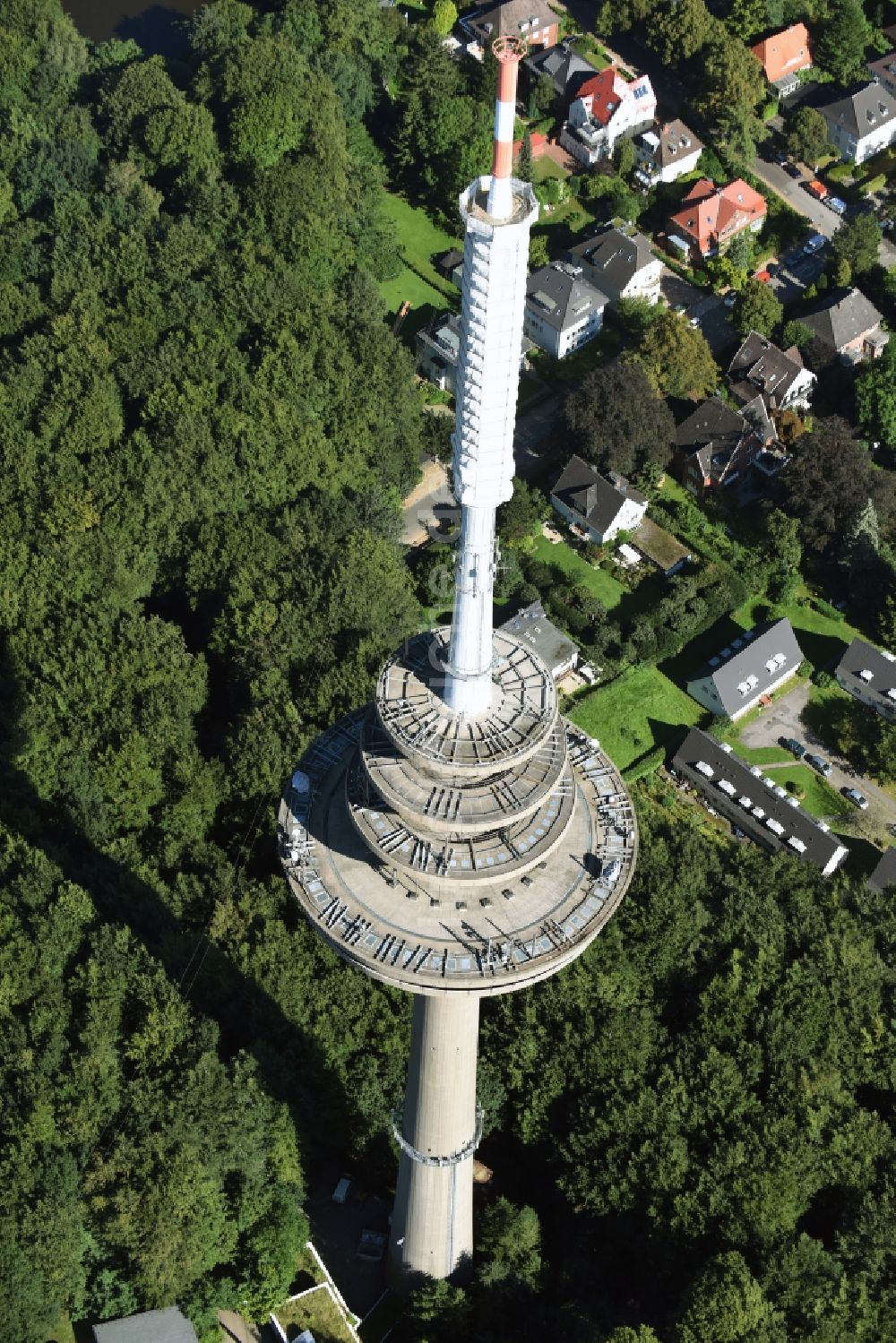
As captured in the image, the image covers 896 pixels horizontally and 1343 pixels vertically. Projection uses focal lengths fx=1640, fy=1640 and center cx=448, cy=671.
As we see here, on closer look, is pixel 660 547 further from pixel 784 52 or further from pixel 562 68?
pixel 784 52

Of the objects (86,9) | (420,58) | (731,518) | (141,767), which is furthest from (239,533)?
(86,9)

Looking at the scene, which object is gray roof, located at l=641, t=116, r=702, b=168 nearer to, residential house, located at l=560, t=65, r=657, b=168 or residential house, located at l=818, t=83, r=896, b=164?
residential house, located at l=560, t=65, r=657, b=168

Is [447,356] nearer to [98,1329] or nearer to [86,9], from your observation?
[86,9]

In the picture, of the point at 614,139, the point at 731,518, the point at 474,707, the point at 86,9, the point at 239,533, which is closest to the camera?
the point at 474,707

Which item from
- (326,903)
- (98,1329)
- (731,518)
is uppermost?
(326,903)

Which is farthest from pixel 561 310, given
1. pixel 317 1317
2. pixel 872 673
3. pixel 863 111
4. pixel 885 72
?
pixel 317 1317

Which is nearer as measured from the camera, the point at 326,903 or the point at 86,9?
the point at 326,903

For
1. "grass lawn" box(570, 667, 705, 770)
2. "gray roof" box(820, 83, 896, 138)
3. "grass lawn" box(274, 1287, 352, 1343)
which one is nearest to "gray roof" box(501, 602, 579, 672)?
"grass lawn" box(570, 667, 705, 770)

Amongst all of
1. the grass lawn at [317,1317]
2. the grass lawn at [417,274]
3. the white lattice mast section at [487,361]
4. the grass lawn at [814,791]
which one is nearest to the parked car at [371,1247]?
the grass lawn at [317,1317]
